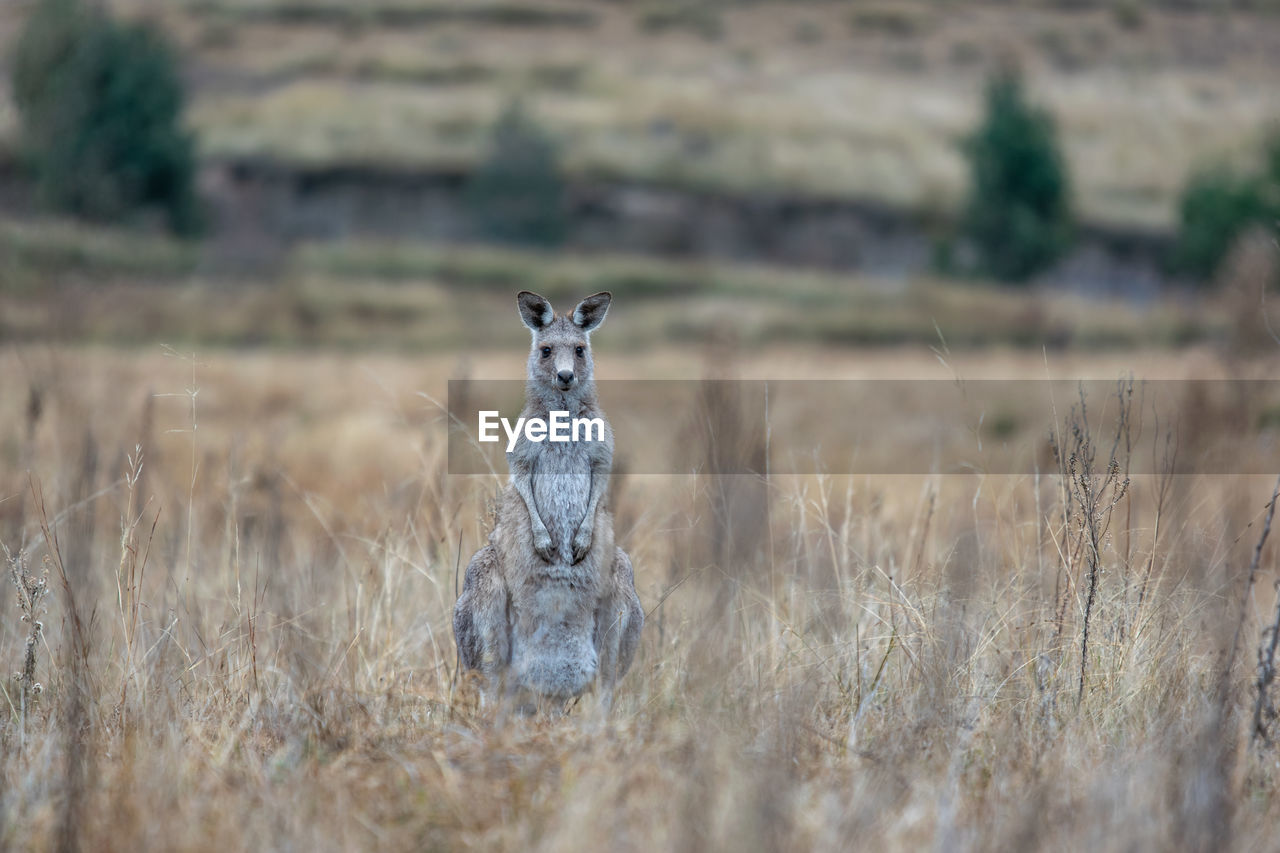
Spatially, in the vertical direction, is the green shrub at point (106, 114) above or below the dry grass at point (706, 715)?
above

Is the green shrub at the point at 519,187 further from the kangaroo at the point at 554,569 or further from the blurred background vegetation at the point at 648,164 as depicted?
the kangaroo at the point at 554,569

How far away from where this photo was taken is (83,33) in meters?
46.7

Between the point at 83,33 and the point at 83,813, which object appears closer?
the point at 83,813

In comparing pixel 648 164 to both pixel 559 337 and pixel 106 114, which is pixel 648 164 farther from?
pixel 559 337

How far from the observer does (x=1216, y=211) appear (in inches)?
2184

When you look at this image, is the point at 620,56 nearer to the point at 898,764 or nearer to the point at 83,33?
the point at 83,33

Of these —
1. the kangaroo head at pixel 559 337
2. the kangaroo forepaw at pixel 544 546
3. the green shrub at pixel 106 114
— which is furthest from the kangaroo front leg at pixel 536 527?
the green shrub at pixel 106 114

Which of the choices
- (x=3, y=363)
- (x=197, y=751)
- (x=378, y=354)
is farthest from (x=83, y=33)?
(x=197, y=751)

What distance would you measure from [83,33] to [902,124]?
52.3m

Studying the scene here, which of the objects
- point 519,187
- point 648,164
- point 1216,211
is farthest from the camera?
point 648,164

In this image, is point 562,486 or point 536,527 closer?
point 536,527

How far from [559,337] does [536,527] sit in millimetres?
880

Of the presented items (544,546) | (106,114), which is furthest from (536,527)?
(106,114)

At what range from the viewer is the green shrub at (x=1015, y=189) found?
5581 cm
